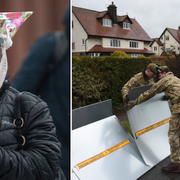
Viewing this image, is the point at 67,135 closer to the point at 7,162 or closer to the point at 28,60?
the point at 7,162

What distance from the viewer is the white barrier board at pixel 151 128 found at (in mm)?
3811

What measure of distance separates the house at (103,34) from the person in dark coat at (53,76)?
70.1 ft

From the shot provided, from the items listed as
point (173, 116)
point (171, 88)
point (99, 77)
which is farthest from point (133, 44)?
point (173, 116)

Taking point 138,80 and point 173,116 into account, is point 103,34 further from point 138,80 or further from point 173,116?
point 173,116

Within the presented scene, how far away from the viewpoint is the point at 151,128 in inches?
164

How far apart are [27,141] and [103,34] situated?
85.3 feet

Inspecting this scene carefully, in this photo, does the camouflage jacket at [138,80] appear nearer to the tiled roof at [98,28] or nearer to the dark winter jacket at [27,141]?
the dark winter jacket at [27,141]

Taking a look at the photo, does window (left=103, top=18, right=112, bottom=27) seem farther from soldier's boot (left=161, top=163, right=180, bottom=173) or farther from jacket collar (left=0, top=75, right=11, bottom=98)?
jacket collar (left=0, top=75, right=11, bottom=98)

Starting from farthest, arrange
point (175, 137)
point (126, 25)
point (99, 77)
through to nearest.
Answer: point (126, 25)
point (99, 77)
point (175, 137)

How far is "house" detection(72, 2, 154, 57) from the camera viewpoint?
25.0 metres

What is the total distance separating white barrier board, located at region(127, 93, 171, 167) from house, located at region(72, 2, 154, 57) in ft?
61.8

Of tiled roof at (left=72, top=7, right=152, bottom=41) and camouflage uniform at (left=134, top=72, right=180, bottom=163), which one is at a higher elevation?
tiled roof at (left=72, top=7, right=152, bottom=41)

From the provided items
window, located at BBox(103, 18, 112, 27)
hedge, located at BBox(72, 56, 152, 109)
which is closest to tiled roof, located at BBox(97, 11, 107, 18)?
window, located at BBox(103, 18, 112, 27)

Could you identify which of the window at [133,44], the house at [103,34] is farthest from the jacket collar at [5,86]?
the window at [133,44]
